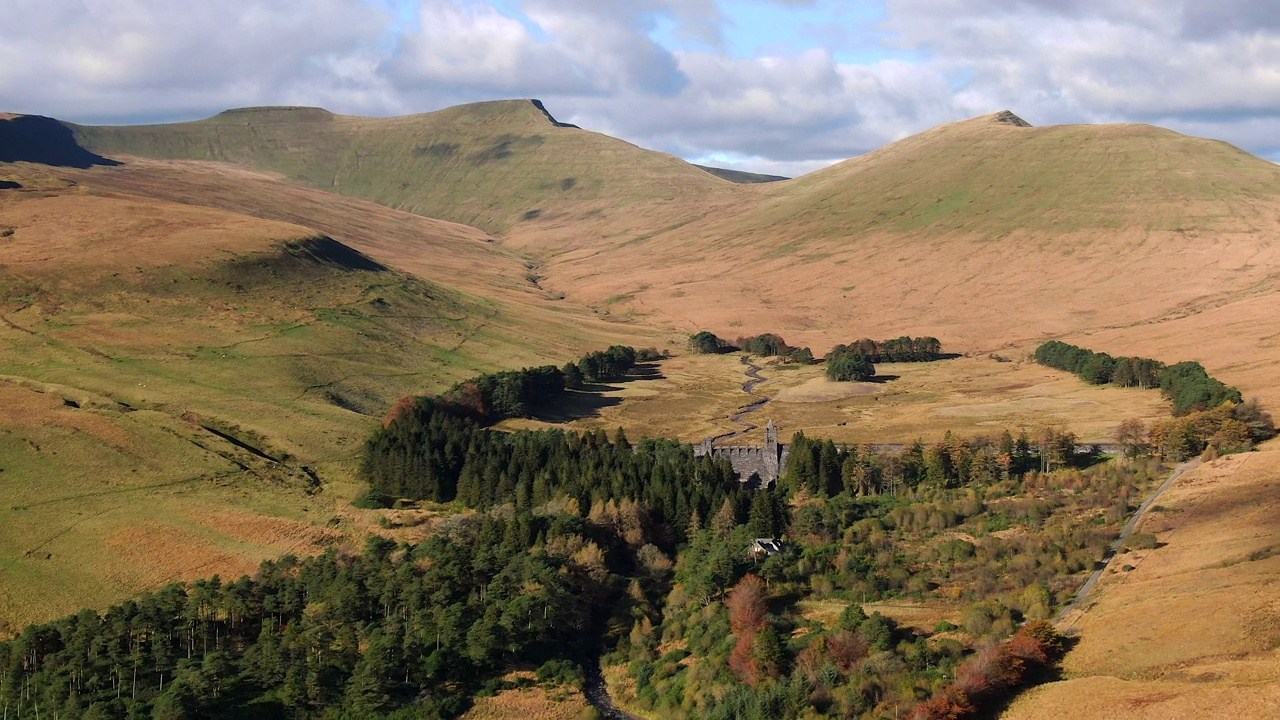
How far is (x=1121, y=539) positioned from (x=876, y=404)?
66.8m

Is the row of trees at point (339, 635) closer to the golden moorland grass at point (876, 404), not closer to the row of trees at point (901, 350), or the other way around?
the golden moorland grass at point (876, 404)

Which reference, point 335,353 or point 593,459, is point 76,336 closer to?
point 335,353

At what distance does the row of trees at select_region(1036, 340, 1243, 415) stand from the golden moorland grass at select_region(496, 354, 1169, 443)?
1921 millimetres

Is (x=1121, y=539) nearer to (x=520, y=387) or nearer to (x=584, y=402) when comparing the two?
(x=520, y=387)

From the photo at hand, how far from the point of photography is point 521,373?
129375mm

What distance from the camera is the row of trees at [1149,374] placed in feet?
340

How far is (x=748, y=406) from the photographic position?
5226 inches

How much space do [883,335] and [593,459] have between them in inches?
4440

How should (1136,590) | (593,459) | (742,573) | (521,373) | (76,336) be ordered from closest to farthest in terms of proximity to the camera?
(1136,590) → (742,573) → (593,459) → (76,336) → (521,373)

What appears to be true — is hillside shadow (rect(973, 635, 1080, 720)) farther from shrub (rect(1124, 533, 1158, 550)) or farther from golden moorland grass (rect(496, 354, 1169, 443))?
golden moorland grass (rect(496, 354, 1169, 443))

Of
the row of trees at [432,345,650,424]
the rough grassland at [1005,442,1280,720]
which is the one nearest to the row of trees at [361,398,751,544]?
the row of trees at [432,345,650,424]

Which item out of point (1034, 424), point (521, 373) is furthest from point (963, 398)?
point (521, 373)

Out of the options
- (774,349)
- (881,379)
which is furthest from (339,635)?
(774,349)

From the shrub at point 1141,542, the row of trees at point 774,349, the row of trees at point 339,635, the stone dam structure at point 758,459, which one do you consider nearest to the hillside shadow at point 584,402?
the row of trees at point 774,349
